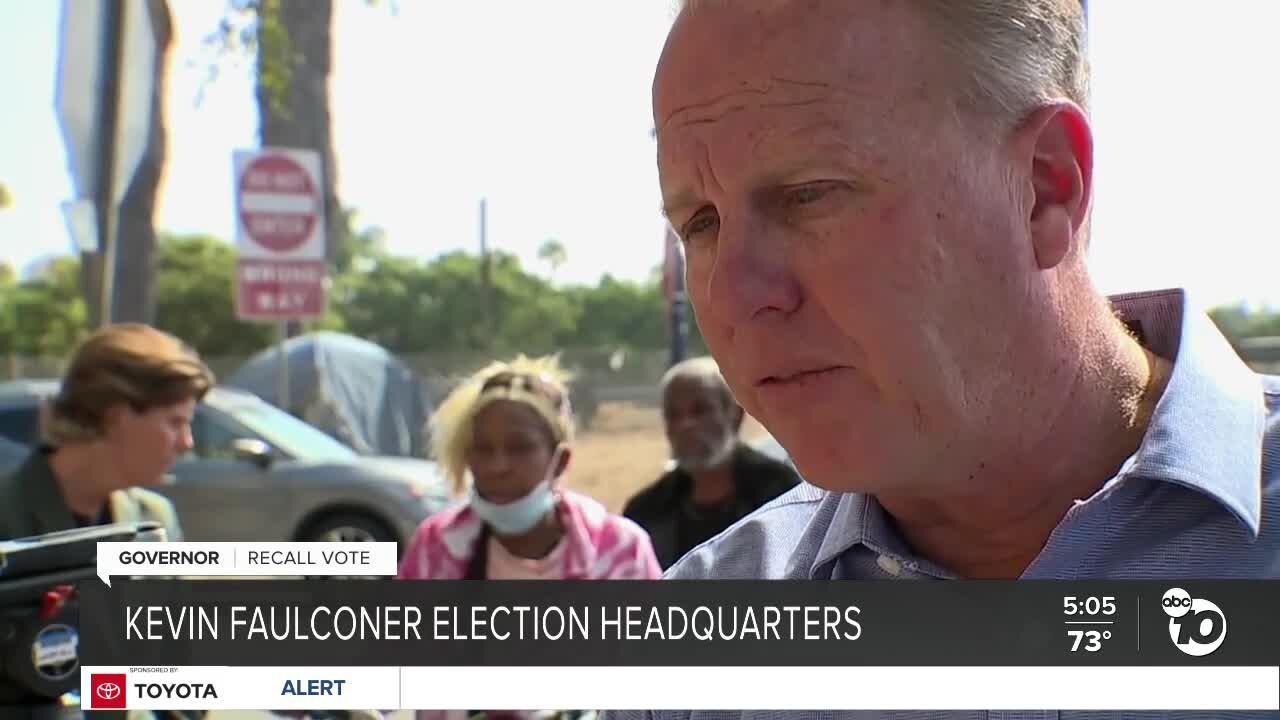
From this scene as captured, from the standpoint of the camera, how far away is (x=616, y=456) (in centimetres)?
494

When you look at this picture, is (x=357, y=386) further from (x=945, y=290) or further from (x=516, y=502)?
(x=945, y=290)

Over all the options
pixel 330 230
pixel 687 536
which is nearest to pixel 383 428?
pixel 330 230

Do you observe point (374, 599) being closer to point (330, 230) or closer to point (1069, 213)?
point (1069, 213)

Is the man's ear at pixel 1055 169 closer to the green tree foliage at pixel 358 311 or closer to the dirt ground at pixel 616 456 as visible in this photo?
the dirt ground at pixel 616 456

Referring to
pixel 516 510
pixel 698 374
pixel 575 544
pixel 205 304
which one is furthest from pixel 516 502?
pixel 205 304

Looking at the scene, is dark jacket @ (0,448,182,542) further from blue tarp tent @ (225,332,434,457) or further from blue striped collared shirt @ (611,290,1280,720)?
blue tarp tent @ (225,332,434,457)

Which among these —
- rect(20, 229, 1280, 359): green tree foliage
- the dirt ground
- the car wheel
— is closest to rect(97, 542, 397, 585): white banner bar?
the car wheel

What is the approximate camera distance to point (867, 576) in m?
0.97

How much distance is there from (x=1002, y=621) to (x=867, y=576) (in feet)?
0.39

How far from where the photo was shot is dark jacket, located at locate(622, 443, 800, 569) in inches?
112

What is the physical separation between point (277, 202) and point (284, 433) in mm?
2847

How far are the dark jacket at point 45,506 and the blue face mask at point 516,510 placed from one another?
0.60m

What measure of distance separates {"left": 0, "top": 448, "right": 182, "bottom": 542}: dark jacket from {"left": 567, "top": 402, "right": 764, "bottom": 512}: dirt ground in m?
1.97

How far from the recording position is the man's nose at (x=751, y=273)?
2.64 ft
